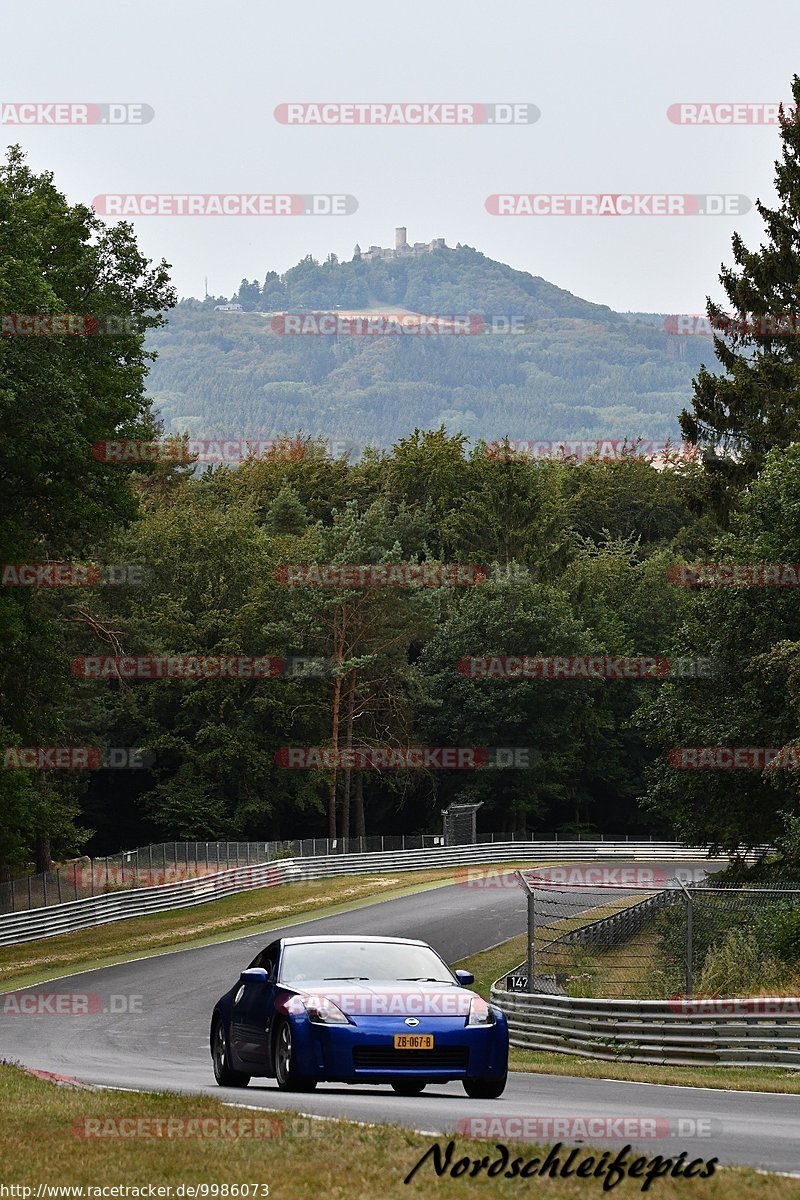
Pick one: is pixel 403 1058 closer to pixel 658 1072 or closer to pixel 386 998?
pixel 386 998

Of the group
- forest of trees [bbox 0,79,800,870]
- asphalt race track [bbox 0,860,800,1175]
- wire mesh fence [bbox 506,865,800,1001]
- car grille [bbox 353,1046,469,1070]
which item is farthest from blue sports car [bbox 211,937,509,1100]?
forest of trees [bbox 0,79,800,870]

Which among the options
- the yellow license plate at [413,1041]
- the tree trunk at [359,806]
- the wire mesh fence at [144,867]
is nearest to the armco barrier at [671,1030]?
the yellow license plate at [413,1041]

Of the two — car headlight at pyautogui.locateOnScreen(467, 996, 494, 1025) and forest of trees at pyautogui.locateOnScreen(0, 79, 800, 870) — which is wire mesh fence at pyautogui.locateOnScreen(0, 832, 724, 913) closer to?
forest of trees at pyautogui.locateOnScreen(0, 79, 800, 870)

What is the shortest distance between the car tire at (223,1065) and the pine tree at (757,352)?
3407cm

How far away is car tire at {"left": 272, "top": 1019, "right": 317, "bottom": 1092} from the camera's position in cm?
1309

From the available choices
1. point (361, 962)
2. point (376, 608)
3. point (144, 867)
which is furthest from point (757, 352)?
point (361, 962)

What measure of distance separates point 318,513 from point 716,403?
60.3 metres

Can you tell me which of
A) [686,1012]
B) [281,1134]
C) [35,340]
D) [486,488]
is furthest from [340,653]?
[281,1134]

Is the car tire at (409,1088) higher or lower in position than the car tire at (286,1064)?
lower

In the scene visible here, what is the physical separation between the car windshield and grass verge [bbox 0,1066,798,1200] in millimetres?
2869

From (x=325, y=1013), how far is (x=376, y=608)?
67.5 meters

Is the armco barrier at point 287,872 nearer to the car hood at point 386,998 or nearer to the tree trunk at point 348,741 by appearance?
the tree trunk at point 348,741

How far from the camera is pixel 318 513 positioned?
107 m

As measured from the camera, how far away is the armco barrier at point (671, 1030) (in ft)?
55.9
